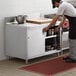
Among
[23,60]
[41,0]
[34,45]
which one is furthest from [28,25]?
[41,0]

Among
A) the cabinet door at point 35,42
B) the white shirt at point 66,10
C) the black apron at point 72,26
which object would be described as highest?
the white shirt at point 66,10

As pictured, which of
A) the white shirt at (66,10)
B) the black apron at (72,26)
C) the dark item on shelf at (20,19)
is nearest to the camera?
the white shirt at (66,10)

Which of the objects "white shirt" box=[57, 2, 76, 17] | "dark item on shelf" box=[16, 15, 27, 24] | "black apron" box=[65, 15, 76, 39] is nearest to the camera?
"white shirt" box=[57, 2, 76, 17]

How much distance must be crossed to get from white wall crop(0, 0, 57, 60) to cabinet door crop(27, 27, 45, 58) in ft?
2.21

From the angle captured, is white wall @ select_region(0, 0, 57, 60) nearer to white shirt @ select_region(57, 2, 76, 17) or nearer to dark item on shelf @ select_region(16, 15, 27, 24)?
dark item on shelf @ select_region(16, 15, 27, 24)

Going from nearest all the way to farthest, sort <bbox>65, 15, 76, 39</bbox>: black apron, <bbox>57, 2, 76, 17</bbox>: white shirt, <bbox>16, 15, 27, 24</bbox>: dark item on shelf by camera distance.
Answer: <bbox>57, 2, 76, 17</bbox>: white shirt, <bbox>65, 15, 76, 39</bbox>: black apron, <bbox>16, 15, 27, 24</bbox>: dark item on shelf

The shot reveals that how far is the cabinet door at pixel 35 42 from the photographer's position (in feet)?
16.6

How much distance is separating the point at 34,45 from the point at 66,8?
101 cm

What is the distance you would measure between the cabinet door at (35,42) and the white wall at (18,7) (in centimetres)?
67

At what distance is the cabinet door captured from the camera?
5.05 m

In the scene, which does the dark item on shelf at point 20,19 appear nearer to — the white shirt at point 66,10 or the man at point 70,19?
the man at point 70,19

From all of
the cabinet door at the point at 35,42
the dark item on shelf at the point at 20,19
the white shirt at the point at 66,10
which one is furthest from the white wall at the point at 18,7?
the white shirt at the point at 66,10

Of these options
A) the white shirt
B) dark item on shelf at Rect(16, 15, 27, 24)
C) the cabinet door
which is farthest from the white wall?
the white shirt

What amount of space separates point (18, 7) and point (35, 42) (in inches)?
38.0
